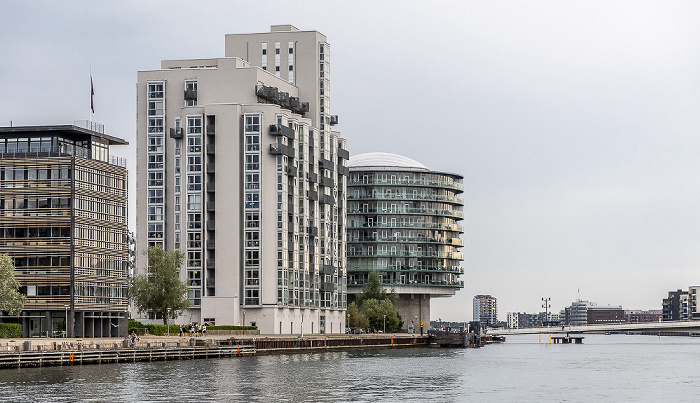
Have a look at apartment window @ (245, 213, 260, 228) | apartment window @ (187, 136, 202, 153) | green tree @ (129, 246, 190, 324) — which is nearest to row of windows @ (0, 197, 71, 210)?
green tree @ (129, 246, 190, 324)

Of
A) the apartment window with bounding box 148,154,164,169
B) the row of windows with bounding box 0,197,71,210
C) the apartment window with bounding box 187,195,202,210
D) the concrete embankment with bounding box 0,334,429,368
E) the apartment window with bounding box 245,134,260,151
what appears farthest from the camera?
the apartment window with bounding box 148,154,164,169

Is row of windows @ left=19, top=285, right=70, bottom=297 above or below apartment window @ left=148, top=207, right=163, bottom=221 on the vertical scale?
below

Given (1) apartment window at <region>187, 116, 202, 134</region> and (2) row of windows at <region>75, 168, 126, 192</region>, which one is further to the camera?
(1) apartment window at <region>187, 116, 202, 134</region>

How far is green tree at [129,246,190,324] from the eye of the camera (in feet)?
545

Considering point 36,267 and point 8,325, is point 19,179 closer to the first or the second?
point 36,267

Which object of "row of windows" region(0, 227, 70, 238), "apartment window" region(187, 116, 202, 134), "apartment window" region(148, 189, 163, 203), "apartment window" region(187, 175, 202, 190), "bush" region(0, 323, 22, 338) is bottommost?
"bush" region(0, 323, 22, 338)

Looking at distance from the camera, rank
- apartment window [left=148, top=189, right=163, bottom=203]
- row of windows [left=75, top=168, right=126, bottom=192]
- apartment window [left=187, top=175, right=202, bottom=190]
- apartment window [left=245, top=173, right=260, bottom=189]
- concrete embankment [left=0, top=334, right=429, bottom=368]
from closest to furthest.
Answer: concrete embankment [left=0, top=334, right=429, bottom=368], row of windows [left=75, top=168, right=126, bottom=192], apartment window [left=187, top=175, right=202, bottom=190], apartment window [left=245, top=173, right=260, bottom=189], apartment window [left=148, top=189, right=163, bottom=203]

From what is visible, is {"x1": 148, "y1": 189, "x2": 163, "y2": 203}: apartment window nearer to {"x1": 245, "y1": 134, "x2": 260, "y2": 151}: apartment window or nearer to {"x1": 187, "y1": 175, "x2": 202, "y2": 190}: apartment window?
{"x1": 187, "y1": 175, "x2": 202, "y2": 190}: apartment window

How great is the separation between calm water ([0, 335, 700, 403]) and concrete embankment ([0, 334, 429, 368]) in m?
3.45

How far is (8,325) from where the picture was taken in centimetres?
13588

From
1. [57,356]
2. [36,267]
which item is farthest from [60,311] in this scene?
[57,356]

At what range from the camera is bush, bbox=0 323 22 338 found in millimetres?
134400

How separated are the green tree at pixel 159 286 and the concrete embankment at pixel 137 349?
12.4m

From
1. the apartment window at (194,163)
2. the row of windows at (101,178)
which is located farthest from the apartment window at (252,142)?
the row of windows at (101,178)
